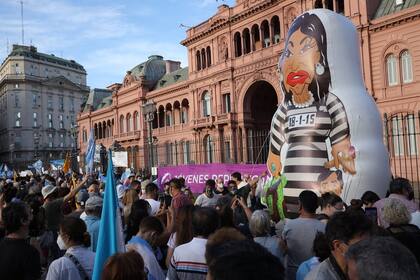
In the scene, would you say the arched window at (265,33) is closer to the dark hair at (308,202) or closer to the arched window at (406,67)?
the arched window at (406,67)

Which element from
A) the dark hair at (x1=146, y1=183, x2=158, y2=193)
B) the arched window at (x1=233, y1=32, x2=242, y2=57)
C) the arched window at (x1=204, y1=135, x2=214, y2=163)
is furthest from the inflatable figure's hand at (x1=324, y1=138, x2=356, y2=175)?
the arched window at (x1=204, y1=135, x2=214, y2=163)

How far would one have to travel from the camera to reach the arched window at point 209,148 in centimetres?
3558

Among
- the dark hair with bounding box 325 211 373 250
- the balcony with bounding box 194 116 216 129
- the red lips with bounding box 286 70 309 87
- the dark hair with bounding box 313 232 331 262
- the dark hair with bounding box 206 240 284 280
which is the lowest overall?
the dark hair with bounding box 313 232 331 262

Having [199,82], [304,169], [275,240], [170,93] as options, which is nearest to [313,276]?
[275,240]

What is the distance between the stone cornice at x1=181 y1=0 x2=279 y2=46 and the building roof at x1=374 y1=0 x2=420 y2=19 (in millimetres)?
7374

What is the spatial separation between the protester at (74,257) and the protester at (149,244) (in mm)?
418

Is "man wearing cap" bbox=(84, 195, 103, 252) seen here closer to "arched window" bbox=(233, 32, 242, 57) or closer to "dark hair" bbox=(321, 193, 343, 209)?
"dark hair" bbox=(321, 193, 343, 209)

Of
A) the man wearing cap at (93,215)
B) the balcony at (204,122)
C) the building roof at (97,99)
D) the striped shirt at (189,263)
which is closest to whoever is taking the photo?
the striped shirt at (189,263)

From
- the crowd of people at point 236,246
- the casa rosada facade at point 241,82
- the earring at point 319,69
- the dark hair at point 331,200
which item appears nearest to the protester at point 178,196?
the crowd of people at point 236,246

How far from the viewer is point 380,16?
2506 centimetres

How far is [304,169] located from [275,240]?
4637 millimetres

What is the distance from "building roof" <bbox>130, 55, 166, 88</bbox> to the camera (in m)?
47.7

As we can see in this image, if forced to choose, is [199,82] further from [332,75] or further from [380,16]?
[332,75]

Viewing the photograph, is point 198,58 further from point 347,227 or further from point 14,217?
point 347,227
